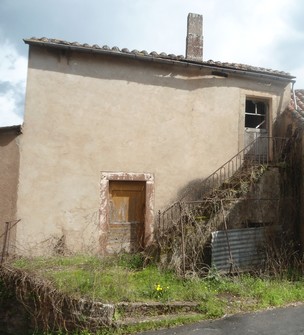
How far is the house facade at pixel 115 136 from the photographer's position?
772 centimetres

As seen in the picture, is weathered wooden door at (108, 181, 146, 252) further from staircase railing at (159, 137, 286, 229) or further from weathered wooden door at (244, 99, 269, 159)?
weathered wooden door at (244, 99, 269, 159)

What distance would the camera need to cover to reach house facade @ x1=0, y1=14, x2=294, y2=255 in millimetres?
7719

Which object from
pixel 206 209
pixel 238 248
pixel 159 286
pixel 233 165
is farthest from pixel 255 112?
pixel 159 286

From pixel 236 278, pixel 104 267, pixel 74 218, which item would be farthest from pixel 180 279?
pixel 74 218

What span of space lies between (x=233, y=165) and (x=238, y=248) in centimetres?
280

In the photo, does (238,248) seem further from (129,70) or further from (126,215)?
(129,70)

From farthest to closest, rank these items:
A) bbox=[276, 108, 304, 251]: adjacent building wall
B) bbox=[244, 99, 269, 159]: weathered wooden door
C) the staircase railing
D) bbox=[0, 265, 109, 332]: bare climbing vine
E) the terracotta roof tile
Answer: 1. bbox=[244, 99, 269, 159]: weathered wooden door
2. the staircase railing
3. the terracotta roof tile
4. bbox=[276, 108, 304, 251]: adjacent building wall
5. bbox=[0, 265, 109, 332]: bare climbing vine

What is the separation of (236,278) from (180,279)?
133 cm

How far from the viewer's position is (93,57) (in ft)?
27.3

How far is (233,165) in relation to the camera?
29.9 ft

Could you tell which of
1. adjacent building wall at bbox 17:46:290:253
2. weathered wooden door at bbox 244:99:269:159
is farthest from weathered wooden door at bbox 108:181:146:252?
weathered wooden door at bbox 244:99:269:159

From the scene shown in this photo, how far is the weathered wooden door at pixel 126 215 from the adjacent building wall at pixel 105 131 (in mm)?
413

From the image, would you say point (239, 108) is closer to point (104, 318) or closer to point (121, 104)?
point (121, 104)

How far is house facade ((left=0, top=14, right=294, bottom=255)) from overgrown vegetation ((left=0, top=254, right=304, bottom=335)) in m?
1.11
